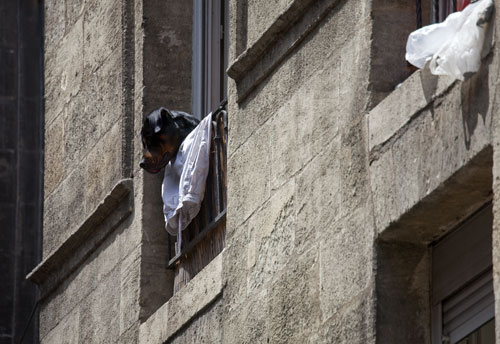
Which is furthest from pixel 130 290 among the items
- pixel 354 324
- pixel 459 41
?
pixel 459 41

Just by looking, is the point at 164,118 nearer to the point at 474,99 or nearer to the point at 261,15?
the point at 261,15

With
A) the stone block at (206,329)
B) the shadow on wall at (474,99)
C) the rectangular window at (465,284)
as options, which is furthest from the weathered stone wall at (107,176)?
the shadow on wall at (474,99)

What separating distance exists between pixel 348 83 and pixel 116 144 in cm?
343

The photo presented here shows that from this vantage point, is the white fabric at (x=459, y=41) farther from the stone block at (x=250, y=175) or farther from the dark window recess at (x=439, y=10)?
the stone block at (x=250, y=175)

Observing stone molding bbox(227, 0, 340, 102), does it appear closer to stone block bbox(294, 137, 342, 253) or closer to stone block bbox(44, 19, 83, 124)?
stone block bbox(294, 137, 342, 253)

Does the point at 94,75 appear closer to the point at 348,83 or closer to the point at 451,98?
the point at 348,83

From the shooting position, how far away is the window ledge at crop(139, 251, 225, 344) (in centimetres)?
954

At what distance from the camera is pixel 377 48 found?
800 cm

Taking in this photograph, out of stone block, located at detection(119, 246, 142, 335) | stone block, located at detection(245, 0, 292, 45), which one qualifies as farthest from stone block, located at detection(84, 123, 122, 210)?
stone block, located at detection(245, 0, 292, 45)

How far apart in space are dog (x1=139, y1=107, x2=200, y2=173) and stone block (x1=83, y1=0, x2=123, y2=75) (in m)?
0.94

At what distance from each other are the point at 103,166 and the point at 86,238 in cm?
47

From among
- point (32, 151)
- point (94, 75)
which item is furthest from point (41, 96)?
point (94, 75)

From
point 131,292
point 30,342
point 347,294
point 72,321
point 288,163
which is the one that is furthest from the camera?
point 30,342

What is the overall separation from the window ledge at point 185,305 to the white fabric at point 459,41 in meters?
2.45
